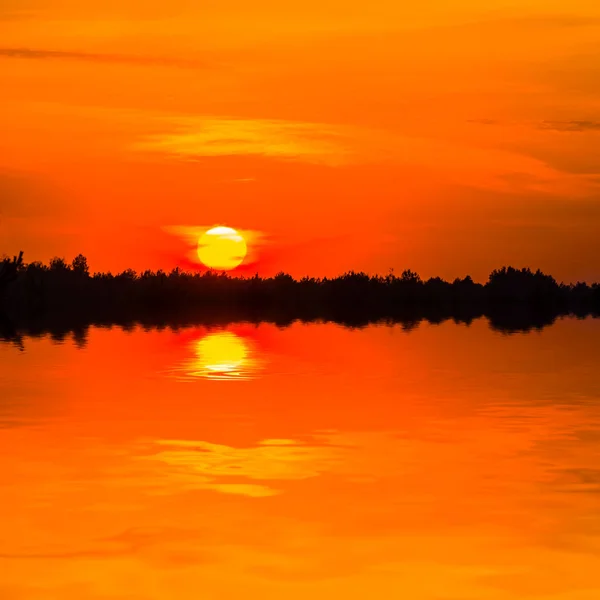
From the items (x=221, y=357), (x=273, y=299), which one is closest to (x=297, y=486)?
(x=221, y=357)

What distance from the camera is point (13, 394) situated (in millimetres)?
22859

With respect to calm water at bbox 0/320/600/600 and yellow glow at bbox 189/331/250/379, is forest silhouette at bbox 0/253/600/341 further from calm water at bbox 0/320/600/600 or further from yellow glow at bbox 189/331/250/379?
calm water at bbox 0/320/600/600

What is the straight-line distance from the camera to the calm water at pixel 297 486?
9750 millimetres

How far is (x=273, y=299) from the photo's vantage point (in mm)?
92062

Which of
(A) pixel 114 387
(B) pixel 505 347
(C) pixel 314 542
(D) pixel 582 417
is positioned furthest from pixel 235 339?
(C) pixel 314 542

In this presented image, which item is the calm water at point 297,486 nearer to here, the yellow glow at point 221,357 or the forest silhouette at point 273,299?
the yellow glow at point 221,357

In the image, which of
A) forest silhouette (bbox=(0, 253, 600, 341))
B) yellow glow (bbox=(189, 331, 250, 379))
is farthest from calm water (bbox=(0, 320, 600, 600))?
forest silhouette (bbox=(0, 253, 600, 341))

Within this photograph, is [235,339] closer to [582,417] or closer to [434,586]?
[582,417]

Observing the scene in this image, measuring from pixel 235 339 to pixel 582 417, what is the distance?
977 inches

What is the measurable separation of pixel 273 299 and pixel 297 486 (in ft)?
258

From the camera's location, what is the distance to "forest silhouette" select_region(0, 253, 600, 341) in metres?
64.9

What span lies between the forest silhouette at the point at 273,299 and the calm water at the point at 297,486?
3138cm

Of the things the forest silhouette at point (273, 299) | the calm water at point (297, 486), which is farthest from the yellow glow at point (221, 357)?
the forest silhouette at point (273, 299)

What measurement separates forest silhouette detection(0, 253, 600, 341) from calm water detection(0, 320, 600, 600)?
3138 centimetres
